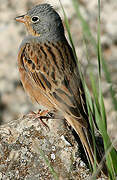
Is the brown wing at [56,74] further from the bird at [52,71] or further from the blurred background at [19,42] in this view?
the blurred background at [19,42]

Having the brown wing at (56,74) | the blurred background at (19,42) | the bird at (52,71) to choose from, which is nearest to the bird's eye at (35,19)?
the bird at (52,71)

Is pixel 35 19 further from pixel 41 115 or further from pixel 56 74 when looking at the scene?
pixel 41 115

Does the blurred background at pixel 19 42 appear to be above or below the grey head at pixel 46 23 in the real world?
above

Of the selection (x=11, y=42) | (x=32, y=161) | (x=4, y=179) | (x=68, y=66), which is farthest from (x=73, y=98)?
(x=11, y=42)

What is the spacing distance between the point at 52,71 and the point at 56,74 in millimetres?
93

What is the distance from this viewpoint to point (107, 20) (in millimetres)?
8906

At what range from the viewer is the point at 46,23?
5.43 meters

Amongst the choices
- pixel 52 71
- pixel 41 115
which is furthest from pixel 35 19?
pixel 41 115

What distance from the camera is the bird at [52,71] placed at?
4398 millimetres

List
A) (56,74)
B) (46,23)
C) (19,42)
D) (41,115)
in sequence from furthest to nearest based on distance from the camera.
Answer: (19,42) < (46,23) < (56,74) < (41,115)

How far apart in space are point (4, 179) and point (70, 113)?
3.17ft

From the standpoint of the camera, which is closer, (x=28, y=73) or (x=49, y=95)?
A: (x=49, y=95)

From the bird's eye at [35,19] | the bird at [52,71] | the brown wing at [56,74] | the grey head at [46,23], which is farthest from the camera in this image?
the bird's eye at [35,19]

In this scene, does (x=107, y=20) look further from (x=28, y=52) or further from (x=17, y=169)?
(x=17, y=169)
